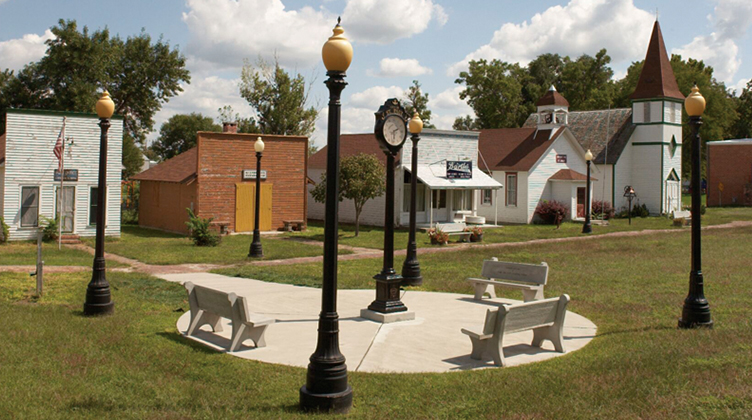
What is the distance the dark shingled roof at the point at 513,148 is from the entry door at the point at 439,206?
4154mm

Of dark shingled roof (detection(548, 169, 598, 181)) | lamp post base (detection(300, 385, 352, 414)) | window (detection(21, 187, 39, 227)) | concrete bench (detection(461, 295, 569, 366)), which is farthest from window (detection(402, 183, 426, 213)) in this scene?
lamp post base (detection(300, 385, 352, 414))

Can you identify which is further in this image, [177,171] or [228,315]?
[177,171]

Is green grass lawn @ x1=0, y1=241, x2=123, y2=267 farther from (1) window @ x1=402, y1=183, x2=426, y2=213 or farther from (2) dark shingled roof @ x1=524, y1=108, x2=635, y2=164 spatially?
(2) dark shingled roof @ x1=524, y1=108, x2=635, y2=164

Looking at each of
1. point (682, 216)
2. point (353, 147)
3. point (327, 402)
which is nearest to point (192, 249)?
point (327, 402)

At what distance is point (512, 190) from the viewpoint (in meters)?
37.4

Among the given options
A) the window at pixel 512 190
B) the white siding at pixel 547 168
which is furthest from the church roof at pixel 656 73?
the window at pixel 512 190

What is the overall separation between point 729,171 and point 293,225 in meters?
43.1

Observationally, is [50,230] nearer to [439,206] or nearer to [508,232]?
[439,206]

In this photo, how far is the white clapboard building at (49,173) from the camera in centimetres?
2408

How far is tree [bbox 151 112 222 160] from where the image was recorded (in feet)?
273

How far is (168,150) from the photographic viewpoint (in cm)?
8612

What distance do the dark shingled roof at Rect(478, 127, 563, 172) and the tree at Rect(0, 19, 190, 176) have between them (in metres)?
23.6

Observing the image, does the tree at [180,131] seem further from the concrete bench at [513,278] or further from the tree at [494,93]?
the concrete bench at [513,278]

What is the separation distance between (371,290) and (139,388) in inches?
289
